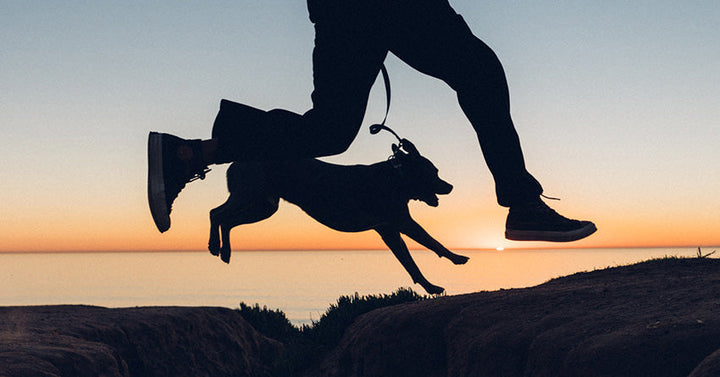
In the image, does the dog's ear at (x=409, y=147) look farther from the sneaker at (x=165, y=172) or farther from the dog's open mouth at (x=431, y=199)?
the sneaker at (x=165, y=172)

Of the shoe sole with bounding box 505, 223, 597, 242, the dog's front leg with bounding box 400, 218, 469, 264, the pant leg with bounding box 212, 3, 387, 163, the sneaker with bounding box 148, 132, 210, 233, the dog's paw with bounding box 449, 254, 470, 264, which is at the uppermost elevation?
the pant leg with bounding box 212, 3, 387, 163

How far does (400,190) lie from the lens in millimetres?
8242

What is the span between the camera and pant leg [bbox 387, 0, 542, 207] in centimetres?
388

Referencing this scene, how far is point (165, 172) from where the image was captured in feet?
13.4

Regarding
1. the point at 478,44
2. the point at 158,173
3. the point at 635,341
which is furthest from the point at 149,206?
the point at 635,341

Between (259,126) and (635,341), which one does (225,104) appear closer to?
(259,126)

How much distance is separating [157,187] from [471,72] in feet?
6.01

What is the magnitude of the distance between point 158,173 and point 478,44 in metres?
1.90

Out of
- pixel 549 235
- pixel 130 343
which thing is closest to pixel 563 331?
pixel 549 235

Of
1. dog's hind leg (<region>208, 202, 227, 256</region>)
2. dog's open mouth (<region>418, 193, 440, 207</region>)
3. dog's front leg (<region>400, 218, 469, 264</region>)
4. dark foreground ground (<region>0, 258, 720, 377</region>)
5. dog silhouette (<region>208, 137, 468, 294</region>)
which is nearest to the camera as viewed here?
dark foreground ground (<region>0, 258, 720, 377</region>)

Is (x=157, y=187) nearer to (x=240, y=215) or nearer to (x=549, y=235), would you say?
(x=549, y=235)

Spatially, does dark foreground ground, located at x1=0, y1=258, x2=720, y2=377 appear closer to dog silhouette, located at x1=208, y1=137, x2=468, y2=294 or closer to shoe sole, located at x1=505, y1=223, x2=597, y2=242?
shoe sole, located at x1=505, y1=223, x2=597, y2=242

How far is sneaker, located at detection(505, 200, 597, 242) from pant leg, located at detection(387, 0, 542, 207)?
0.08 metres

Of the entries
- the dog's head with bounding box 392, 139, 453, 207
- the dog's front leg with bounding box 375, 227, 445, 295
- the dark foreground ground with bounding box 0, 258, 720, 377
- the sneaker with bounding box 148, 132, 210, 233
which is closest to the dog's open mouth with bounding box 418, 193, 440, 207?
the dog's head with bounding box 392, 139, 453, 207
